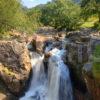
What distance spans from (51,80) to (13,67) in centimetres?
300

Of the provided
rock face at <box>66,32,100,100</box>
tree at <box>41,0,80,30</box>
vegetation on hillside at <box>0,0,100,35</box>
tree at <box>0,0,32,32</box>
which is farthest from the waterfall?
tree at <box>41,0,80,30</box>

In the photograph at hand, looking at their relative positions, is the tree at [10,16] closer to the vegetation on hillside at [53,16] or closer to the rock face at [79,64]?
the vegetation on hillside at [53,16]

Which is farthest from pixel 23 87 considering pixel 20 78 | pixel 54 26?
pixel 54 26

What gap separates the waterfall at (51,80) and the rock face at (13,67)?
3.28ft

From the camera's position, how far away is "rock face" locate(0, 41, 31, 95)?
975 inches

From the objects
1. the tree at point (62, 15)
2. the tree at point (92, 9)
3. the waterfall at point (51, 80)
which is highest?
the tree at point (92, 9)

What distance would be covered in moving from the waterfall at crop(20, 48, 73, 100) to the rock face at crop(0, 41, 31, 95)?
998mm

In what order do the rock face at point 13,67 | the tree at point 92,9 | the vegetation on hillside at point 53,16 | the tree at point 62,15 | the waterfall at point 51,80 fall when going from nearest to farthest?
the waterfall at point 51,80, the rock face at point 13,67, the vegetation on hillside at point 53,16, the tree at point 92,9, the tree at point 62,15

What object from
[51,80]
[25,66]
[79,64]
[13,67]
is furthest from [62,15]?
[79,64]

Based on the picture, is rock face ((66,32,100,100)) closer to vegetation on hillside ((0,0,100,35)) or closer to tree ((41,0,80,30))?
vegetation on hillside ((0,0,100,35))

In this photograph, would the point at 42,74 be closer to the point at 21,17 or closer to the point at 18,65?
the point at 18,65

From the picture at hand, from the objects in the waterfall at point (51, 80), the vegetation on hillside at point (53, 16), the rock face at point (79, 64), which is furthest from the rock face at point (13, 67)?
the vegetation on hillside at point (53, 16)

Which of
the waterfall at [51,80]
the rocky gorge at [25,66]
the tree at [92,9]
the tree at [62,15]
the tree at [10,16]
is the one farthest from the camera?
the tree at [62,15]

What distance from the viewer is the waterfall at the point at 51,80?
77.7 ft
